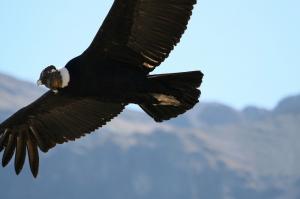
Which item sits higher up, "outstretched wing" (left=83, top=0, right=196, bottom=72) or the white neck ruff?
"outstretched wing" (left=83, top=0, right=196, bottom=72)

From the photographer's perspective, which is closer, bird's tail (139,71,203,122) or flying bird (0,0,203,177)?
flying bird (0,0,203,177)

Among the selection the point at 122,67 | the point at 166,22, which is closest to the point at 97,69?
the point at 122,67

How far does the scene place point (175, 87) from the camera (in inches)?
525

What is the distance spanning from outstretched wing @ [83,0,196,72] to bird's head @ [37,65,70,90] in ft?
1.67

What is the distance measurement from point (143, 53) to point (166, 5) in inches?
35.6

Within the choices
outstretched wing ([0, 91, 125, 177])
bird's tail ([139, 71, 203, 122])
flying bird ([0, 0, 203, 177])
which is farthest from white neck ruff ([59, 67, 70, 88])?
outstretched wing ([0, 91, 125, 177])

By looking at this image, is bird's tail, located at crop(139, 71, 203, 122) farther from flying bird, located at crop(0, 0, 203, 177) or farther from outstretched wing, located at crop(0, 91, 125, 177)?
outstretched wing, located at crop(0, 91, 125, 177)

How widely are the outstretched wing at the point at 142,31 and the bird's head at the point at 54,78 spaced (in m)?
0.51

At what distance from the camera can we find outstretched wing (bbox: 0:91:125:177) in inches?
590

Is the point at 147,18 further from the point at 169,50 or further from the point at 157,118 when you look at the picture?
the point at 157,118

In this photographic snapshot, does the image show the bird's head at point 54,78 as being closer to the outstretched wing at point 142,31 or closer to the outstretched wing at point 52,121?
the outstretched wing at point 142,31

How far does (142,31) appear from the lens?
13375mm

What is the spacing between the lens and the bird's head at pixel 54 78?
Answer: 13230mm

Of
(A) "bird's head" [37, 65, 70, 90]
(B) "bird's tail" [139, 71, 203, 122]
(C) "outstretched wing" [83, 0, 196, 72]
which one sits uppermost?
(C) "outstretched wing" [83, 0, 196, 72]
